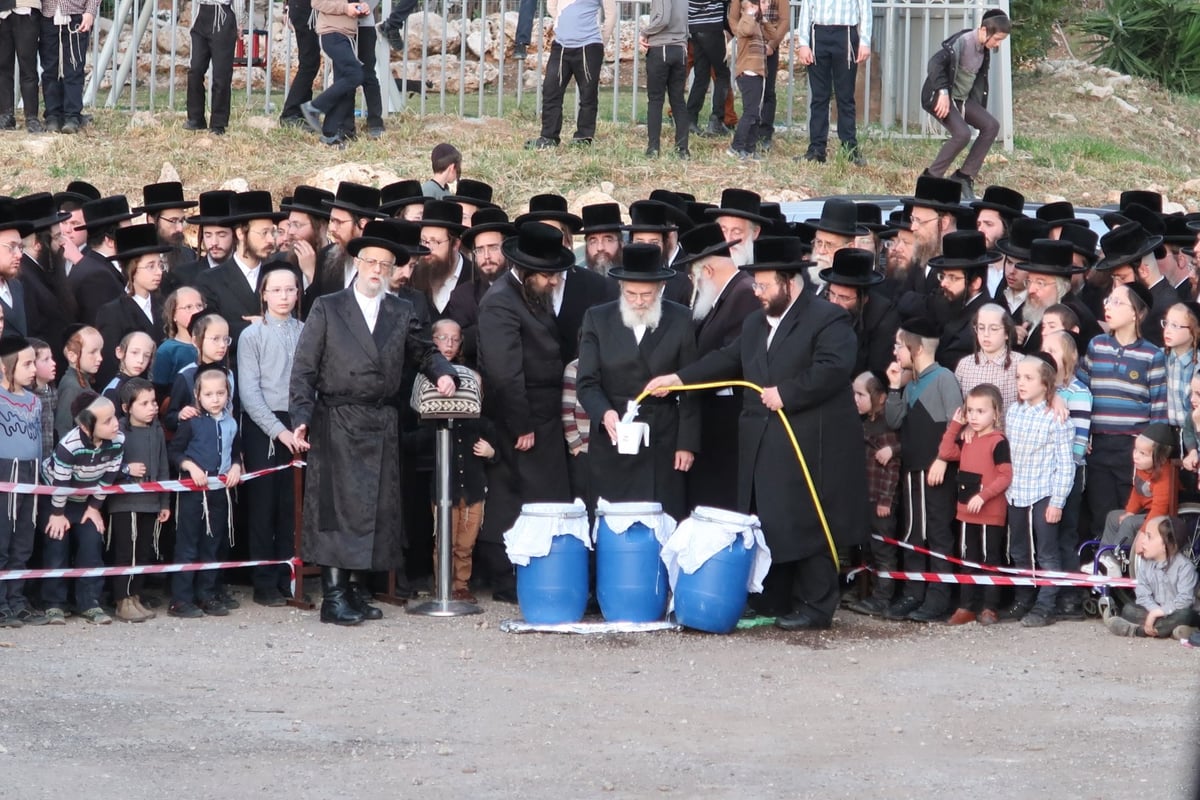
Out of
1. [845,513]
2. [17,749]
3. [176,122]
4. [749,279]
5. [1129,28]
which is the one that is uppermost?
[1129,28]

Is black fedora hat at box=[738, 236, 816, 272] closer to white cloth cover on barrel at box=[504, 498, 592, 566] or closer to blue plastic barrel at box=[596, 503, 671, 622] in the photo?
blue plastic barrel at box=[596, 503, 671, 622]

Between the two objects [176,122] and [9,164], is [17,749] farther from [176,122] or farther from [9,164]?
[176,122]

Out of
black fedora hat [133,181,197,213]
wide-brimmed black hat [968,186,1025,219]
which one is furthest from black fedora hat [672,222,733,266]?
black fedora hat [133,181,197,213]

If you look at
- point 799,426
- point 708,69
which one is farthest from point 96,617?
point 708,69

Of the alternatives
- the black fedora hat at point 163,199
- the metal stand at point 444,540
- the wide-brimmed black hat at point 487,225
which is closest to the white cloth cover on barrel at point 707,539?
the metal stand at point 444,540

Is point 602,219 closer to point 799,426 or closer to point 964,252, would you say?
point 964,252

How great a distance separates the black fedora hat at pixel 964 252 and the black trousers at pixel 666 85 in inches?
273

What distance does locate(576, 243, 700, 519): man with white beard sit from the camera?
10320mm

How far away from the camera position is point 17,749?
25.3ft

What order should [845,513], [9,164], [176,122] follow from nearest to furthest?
[845,513]
[9,164]
[176,122]

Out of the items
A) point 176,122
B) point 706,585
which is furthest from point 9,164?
point 706,585

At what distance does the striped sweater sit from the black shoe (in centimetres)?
181

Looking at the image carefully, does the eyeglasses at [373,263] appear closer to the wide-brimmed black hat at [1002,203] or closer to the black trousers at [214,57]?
the wide-brimmed black hat at [1002,203]

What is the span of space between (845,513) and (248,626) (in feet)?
10.3
